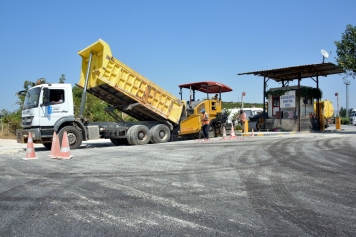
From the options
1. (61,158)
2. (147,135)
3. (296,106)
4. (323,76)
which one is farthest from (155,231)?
(323,76)

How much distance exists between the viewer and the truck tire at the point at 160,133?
54.4 feet

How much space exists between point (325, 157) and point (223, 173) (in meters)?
4.08

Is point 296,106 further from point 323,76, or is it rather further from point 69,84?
point 69,84

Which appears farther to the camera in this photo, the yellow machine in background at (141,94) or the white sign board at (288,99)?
the white sign board at (288,99)

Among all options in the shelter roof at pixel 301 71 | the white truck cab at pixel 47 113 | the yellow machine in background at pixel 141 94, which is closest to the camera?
the white truck cab at pixel 47 113

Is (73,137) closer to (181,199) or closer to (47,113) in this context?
(47,113)

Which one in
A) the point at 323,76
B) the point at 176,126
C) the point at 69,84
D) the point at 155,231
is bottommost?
the point at 155,231

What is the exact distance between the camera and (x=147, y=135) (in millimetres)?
16266

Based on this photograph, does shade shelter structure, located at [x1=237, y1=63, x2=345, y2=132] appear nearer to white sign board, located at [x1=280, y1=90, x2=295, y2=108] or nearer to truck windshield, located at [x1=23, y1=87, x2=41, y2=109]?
white sign board, located at [x1=280, y1=90, x2=295, y2=108]

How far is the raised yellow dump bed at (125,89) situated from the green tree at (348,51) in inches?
431

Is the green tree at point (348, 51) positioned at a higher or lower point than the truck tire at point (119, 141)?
higher

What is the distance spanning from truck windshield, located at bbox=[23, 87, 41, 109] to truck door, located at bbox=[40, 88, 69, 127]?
13.0 inches

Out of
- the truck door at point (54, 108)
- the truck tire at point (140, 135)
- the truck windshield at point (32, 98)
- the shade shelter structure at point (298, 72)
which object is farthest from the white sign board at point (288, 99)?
the truck windshield at point (32, 98)

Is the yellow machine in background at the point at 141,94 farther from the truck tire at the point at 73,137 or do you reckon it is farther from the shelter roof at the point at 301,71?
the shelter roof at the point at 301,71
